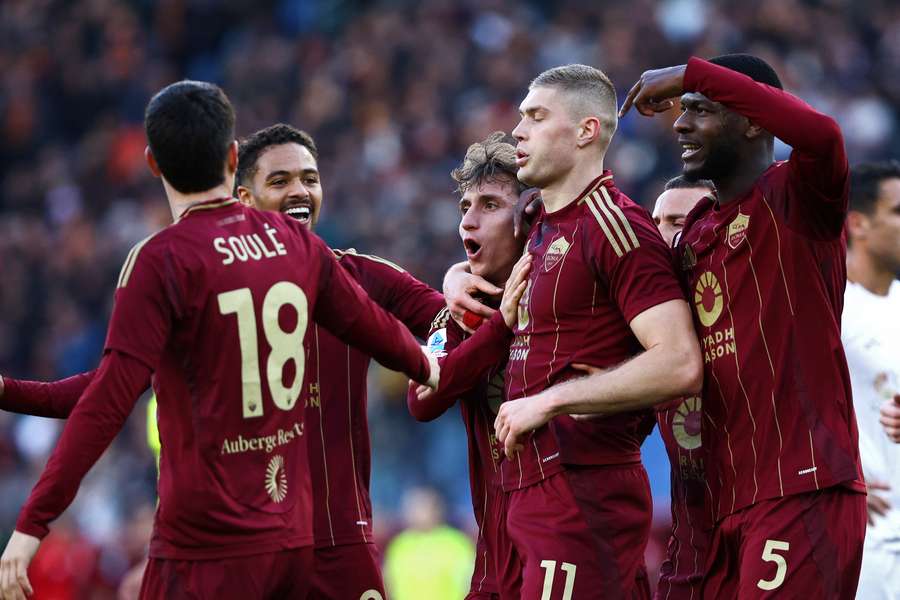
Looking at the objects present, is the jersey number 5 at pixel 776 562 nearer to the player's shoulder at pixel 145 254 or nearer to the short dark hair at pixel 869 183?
the player's shoulder at pixel 145 254

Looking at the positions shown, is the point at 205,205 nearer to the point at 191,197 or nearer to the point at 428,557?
the point at 191,197

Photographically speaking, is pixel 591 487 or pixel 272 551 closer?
pixel 272 551

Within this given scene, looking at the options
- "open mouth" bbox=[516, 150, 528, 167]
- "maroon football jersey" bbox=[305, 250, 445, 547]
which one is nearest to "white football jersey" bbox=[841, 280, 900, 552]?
"open mouth" bbox=[516, 150, 528, 167]

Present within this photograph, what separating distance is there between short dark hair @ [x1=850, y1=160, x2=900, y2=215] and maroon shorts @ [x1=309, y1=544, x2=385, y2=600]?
330 centimetres

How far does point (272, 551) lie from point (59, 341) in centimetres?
1148

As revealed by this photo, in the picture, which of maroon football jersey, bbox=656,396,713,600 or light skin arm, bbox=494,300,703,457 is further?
maroon football jersey, bbox=656,396,713,600

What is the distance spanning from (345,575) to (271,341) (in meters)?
1.53

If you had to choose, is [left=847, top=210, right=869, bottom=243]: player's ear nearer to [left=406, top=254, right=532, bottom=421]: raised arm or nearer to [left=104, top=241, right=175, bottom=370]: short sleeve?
[left=406, top=254, right=532, bottom=421]: raised arm

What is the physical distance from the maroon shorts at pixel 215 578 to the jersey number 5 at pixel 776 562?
5.80 ft

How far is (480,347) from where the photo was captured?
18.5 ft

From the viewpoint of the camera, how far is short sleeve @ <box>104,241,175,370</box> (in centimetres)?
451

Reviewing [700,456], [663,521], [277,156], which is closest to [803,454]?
[700,456]

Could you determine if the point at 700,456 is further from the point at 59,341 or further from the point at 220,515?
the point at 59,341

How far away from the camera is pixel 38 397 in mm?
5672
